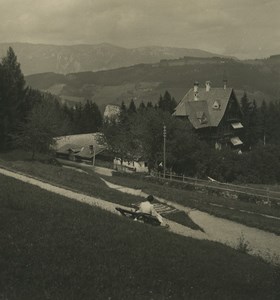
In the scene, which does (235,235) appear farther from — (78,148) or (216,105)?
(216,105)

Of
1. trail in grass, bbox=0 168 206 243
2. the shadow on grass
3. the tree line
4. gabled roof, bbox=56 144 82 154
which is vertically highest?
the tree line

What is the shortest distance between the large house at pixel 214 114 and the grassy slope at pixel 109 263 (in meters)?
71.7

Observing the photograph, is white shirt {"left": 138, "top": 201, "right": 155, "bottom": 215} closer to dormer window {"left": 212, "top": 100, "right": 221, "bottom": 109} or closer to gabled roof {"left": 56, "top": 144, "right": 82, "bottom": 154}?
gabled roof {"left": 56, "top": 144, "right": 82, "bottom": 154}

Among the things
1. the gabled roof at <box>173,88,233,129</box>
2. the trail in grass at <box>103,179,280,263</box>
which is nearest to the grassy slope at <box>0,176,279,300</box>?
the trail in grass at <box>103,179,280,263</box>

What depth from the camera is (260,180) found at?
65125mm

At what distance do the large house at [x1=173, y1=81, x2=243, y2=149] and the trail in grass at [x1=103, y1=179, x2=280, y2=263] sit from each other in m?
61.6

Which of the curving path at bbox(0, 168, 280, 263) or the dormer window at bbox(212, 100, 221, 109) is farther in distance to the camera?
the dormer window at bbox(212, 100, 221, 109)

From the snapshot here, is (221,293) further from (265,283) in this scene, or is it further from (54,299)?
(54,299)

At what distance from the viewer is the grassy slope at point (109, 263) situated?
10.4 metres

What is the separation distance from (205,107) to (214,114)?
2123 millimetres

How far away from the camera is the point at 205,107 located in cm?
9319

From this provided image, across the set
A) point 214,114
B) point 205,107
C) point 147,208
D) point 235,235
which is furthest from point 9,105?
point 147,208

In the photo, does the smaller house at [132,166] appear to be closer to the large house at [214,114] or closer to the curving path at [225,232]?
the large house at [214,114]

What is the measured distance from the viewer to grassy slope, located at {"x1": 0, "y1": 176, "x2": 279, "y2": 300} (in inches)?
410
